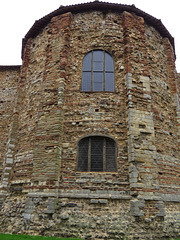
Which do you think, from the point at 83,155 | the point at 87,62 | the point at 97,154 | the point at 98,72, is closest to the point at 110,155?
the point at 97,154

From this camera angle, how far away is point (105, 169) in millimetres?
8648

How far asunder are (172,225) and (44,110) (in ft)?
22.2

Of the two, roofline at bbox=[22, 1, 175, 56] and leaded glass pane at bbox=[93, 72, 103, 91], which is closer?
leaded glass pane at bbox=[93, 72, 103, 91]

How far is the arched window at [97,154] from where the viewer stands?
8.71m

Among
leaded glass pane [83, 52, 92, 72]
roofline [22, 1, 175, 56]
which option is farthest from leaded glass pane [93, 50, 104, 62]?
roofline [22, 1, 175, 56]

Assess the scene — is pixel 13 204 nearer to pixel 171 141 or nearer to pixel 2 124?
pixel 2 124

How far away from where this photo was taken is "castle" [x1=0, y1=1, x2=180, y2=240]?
25.9 feet

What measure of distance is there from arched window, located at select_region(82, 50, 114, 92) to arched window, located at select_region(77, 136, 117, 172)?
94.8 inches

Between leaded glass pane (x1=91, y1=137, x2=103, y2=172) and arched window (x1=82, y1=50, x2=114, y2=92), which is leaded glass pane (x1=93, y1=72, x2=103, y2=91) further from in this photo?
leaded glass pane (x1=91, y1=137, x2=103, y2=172)

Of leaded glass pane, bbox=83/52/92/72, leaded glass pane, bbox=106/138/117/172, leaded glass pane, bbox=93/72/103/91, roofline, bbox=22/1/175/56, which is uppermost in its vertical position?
roofline, bbox=22/1/175/56

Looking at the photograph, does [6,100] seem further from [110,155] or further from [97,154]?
[110,155]

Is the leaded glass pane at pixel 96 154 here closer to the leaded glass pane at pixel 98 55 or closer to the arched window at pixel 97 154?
the arched window at pixel 97 154

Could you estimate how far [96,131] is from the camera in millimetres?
9094

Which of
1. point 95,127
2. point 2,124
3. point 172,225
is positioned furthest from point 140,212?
point 2,124
